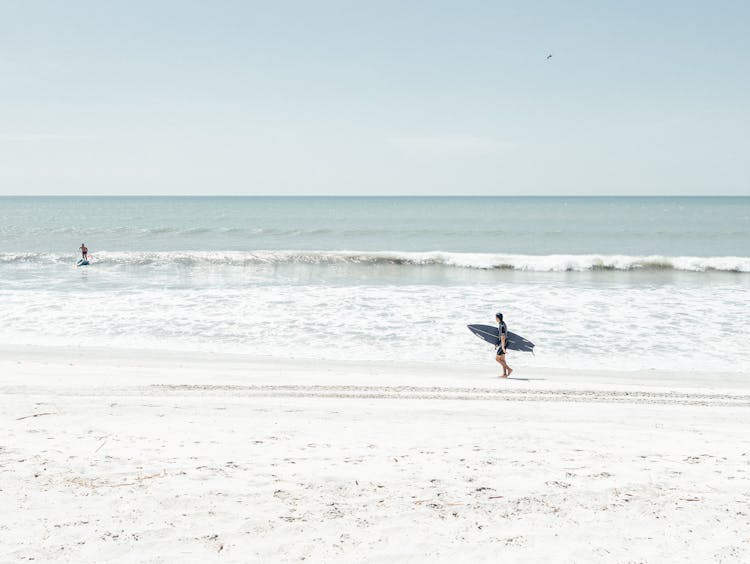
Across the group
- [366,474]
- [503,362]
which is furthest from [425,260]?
[366,474]

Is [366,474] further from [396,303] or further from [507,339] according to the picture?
[396,303]

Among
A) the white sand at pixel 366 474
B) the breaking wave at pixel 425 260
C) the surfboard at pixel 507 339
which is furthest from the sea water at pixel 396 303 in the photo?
the white sand at pixel 366 474

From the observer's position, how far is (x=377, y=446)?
275 inches

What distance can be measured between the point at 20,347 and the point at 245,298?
8.23 metres

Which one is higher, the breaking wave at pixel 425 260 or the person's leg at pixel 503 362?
the breaking wave at pixel 425 260

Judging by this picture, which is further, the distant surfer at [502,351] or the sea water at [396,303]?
the sea water at [396,303]

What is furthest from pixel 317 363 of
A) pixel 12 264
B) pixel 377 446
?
pixel 12 264

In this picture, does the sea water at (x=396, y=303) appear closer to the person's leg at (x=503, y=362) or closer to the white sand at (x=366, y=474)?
the person's leg at (x=503, y=362)

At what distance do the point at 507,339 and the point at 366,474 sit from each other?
25.2ft

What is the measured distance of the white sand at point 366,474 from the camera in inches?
183

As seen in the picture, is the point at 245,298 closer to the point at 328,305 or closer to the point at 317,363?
the point at 328,305

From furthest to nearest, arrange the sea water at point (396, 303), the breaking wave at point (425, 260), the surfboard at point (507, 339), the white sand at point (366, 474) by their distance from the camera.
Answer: the breaking wave at point (425, 260) < the sea water at point (396, 303) < the surfboard at point (507, 339) < the white sand at point (366, 474)

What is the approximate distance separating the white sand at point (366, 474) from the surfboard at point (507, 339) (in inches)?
108

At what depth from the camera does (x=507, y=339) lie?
12992 millimetres
